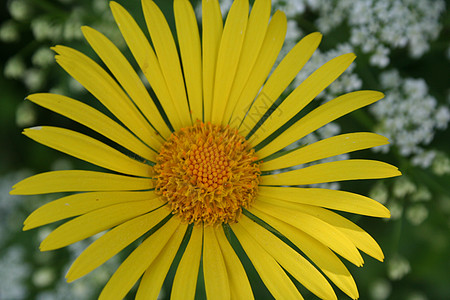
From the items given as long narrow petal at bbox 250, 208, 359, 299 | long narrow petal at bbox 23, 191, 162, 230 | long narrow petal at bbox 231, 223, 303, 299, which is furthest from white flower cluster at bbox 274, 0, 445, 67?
long narrow petal at bbox 23, 191, 162, 230

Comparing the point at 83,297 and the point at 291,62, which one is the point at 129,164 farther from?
the point at 83,297

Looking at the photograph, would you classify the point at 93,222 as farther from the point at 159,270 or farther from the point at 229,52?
the point at 229,52

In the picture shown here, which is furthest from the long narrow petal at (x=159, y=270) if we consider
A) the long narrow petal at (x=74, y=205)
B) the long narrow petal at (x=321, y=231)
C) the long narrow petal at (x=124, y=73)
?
the long narrow petal at (x=124, y=73)

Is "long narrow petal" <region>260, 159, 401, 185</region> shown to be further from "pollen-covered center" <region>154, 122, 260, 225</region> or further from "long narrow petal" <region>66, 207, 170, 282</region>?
"long narrow petal" <region>66, 207, 170, 282</region>

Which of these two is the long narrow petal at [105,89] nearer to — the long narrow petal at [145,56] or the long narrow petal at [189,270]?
the long narrow petal at [145,56]

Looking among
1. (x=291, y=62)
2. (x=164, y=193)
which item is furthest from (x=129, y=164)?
(x=291, y=62)

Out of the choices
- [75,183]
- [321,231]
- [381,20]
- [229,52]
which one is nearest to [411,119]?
[381,20]
